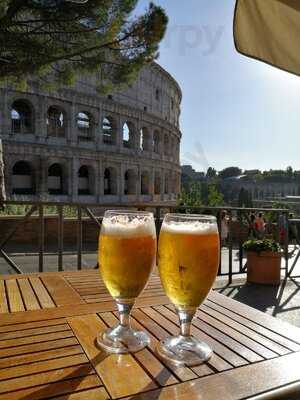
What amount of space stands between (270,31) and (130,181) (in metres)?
31.7

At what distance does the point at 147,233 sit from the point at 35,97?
2680cm

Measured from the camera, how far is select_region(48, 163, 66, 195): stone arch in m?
28.2

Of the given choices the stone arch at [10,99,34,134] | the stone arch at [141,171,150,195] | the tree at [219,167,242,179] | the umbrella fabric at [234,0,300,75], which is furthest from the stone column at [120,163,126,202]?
the tree at [219,167,242,179]

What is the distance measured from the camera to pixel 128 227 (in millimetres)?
903

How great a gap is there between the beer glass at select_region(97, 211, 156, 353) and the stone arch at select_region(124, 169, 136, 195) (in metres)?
32.1

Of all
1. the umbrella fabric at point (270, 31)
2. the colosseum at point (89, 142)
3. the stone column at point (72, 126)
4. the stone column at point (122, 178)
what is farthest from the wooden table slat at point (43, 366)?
the stone column at point (122, 178)

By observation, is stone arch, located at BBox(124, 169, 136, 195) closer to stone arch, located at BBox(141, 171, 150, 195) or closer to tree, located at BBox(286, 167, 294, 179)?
stone arch, located at BBox(141, 171, 150, 195)

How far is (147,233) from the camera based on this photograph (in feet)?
3.00

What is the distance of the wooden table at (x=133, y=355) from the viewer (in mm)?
708

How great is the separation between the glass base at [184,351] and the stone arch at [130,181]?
105 feet

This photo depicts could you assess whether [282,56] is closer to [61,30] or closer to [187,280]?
[187,280]

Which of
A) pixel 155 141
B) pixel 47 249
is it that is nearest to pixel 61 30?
pixel 47 249

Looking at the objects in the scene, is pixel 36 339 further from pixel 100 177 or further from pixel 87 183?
pixel 87 183

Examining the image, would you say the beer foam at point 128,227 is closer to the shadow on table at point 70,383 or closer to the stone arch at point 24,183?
the shadow on table at point 70,383
